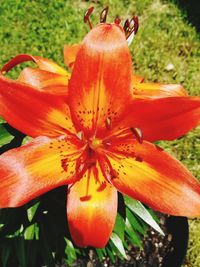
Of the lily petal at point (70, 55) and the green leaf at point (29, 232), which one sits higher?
the lily petal at point (70, 55)

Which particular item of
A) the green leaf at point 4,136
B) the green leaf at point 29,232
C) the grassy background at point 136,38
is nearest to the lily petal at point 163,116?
the green leaf at point 4,136

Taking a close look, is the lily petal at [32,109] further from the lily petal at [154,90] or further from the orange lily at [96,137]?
the lily petal at [154,90]

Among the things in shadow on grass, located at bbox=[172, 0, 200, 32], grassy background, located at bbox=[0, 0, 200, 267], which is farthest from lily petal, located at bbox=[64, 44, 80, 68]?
shadow on grass, located at bbox=[172, 0, 200, 32]

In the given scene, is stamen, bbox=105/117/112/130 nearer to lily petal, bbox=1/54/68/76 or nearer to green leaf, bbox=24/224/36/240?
lily petal, bbox=1/54/68/76

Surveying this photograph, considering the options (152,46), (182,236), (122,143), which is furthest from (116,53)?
(152,46)

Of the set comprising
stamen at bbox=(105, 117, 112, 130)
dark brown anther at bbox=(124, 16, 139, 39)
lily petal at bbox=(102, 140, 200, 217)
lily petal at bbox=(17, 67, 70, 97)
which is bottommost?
lily petal at bbox=(102, 140, 200, 217)

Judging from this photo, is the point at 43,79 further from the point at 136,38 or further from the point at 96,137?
the point at 136,38
